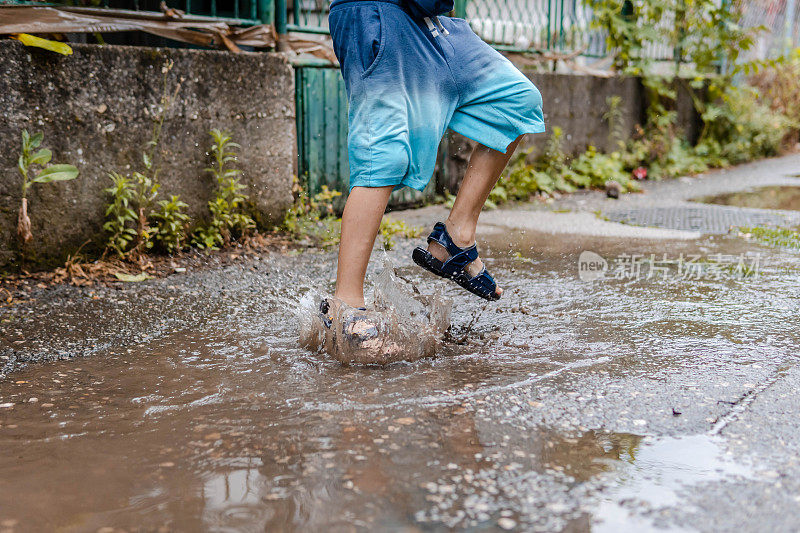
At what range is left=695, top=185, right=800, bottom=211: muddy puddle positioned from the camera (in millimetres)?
5336

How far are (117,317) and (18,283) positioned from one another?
1.96 feet

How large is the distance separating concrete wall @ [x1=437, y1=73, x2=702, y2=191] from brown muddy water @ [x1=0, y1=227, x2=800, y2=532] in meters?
2.69

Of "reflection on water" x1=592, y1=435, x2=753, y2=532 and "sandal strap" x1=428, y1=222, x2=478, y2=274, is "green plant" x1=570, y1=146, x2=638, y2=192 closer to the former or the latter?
"sandal strap" x1=428, y1=222, x2=478, y2=274

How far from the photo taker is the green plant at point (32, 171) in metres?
2.96

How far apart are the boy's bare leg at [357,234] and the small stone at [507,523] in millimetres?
992

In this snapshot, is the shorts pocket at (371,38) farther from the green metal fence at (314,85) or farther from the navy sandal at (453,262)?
the green metal fence at (314,85)

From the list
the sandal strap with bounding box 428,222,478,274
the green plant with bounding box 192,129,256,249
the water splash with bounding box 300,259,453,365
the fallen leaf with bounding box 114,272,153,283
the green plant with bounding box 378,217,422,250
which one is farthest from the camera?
the green plant with bounding box 378,217,422,250

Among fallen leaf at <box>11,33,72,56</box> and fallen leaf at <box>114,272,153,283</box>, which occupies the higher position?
fallen leaf at <box>11,33,72,56</box>

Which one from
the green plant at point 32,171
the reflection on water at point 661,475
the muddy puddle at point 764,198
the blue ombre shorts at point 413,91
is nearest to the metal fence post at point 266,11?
the green plant at point 32,171

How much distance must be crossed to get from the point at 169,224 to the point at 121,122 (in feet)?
1.61

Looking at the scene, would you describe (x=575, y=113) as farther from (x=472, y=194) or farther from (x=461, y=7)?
(x=472, y=194)

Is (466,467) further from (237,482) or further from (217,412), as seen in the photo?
(217,412)

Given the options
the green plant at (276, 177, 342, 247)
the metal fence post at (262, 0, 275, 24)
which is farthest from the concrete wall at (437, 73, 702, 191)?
the metal fence post at (262, 0, 275, 24)

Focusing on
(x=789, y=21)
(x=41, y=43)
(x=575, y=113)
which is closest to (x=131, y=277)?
(x=41, y=43)
